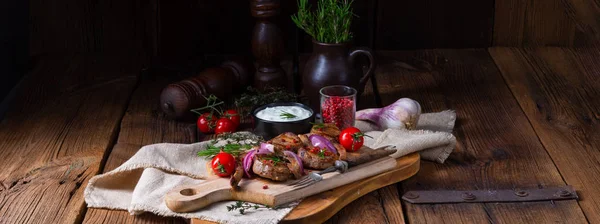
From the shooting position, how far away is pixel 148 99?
257 cm

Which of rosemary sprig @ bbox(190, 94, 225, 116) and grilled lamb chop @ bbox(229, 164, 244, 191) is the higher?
grilled lamb chop @ bbox(229, 164, 244, 191)

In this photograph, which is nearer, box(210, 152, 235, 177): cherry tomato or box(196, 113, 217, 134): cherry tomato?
box(210, 152, 235, 177): cherry tomato

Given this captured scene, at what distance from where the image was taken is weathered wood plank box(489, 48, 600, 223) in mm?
2055

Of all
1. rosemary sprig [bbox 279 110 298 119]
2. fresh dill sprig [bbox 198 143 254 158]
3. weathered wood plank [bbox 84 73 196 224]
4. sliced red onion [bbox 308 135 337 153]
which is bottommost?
weathered wood plank [bbox 84 73 196 224]

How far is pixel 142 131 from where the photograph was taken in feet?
7.63

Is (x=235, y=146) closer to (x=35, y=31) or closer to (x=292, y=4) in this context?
(x=292, y=4)

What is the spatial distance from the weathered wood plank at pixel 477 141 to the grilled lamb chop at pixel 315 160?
0.63 ft

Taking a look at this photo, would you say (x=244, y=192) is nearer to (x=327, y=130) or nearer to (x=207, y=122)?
(x=327, y=130)

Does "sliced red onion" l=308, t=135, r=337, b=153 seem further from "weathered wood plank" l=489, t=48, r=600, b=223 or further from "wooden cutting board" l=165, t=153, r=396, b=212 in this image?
"weathered wood plank" l=489, t=48, r=600, b=223

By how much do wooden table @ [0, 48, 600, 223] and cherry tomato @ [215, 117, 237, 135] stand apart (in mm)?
66

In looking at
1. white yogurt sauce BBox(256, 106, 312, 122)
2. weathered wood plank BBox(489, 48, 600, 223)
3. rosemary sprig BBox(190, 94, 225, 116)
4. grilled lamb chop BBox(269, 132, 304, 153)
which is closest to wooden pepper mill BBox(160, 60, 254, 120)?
rosemary sprig BBox(190, 94, 225, 116)

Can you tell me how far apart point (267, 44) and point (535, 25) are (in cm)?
104

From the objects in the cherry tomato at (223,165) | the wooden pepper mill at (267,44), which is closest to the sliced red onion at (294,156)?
the cherry tomato at (223,165)

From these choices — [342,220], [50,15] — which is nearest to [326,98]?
[342,220]
